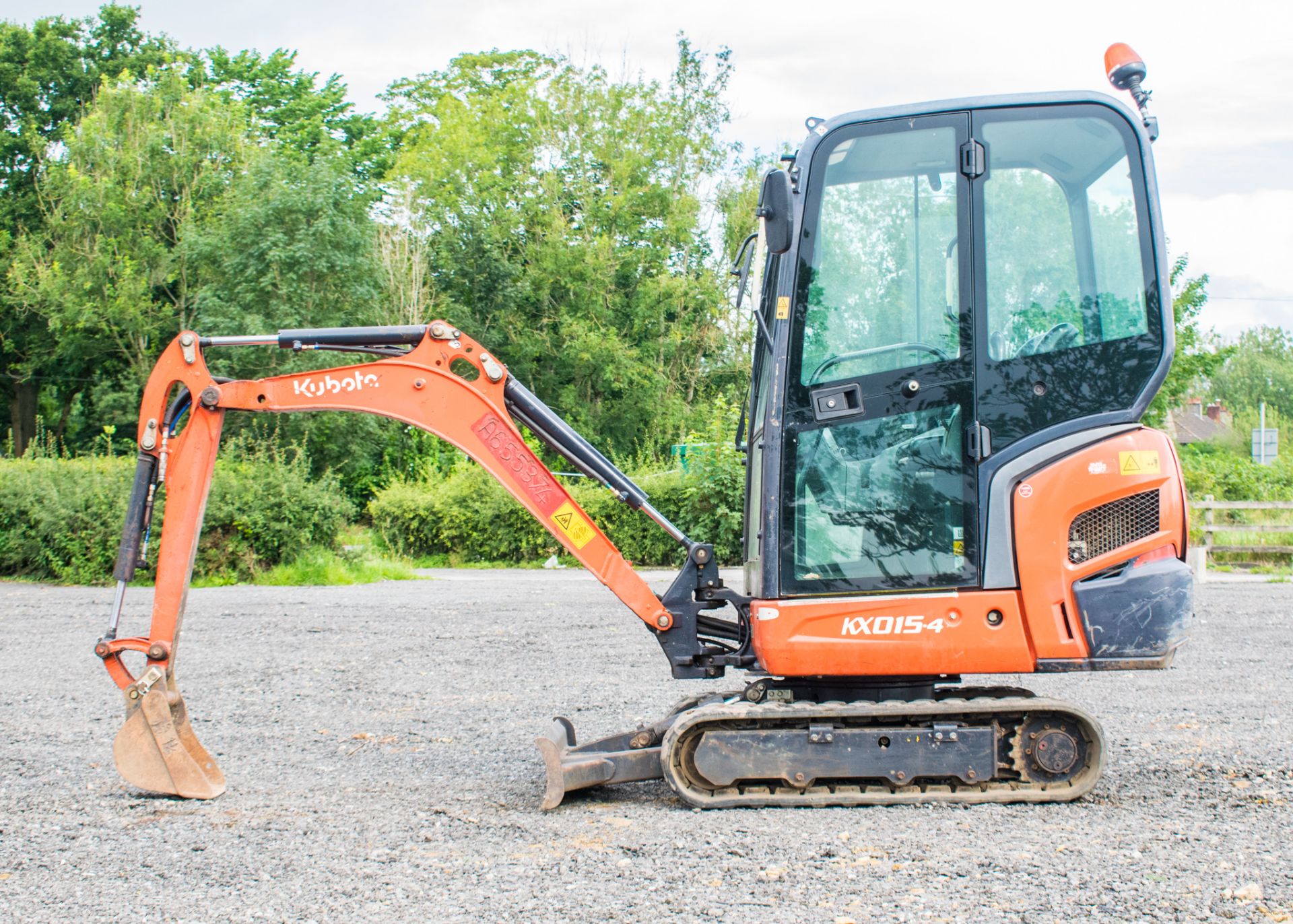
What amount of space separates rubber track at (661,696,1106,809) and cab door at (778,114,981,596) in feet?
1.59

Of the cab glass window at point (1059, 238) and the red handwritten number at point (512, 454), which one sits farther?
the red handwritten number at point (512, 454)

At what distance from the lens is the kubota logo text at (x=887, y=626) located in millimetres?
4434

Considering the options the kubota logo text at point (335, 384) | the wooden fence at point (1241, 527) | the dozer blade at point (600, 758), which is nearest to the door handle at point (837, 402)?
the dozer blade at point (600, 758)

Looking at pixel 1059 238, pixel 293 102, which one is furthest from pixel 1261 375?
pixel 1059 238

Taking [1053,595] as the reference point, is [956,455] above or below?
above

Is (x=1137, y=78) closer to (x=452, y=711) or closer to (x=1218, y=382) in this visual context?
(x=452, y=711)

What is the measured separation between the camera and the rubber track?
14.6 feet

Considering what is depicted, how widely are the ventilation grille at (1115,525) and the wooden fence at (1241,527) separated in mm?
12671

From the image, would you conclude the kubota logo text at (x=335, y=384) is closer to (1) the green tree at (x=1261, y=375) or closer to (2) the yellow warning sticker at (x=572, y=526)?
(2) the yellow warning sticker at (x=572, y=526)

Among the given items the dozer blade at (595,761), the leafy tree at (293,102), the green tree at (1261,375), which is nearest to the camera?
the dozer blade at (595,761)

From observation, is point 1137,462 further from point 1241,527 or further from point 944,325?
point 1241,527

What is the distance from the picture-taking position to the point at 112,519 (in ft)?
44.6

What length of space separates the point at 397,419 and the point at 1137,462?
3044 mm

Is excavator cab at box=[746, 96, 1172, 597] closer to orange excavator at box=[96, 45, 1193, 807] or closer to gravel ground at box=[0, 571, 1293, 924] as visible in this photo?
orange excavator at box=[96, 45, 1193, 807]
